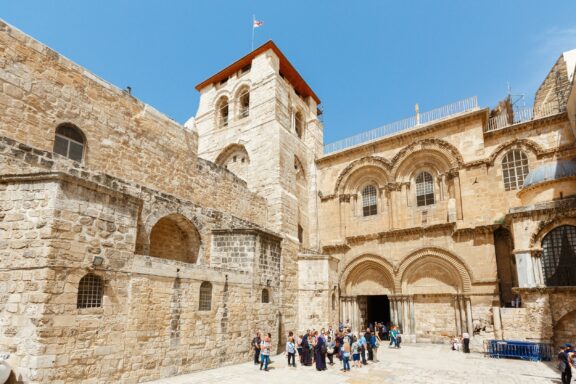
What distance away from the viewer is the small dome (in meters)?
13.2

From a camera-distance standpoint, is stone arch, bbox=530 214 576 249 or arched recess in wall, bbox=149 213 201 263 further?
stone arch, bbox=530 214 576 249

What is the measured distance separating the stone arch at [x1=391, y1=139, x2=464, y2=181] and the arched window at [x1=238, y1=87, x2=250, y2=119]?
8.79 m

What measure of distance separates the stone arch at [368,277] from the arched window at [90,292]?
12599mm

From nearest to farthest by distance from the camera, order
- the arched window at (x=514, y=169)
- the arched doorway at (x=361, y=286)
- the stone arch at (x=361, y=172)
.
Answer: the arched window at (x=514, y=169)
the arched doorway at (x=361, y=286)
the stone arch at (x=361, y=172)

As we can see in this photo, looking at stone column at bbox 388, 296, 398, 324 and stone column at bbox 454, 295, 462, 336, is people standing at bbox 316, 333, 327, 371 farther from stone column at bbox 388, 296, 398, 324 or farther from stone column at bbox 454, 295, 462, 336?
stone column at bbox 454, 295, 462, 336

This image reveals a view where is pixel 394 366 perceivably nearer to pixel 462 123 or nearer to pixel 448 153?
pixel 448 153

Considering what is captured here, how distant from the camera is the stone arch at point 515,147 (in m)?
15.3

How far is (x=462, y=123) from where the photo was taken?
54.7 feet

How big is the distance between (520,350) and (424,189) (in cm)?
764

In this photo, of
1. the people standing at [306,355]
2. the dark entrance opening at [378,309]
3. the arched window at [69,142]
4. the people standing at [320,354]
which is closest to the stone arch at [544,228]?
the people standing at [320,354]

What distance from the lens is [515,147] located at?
51.7 feet

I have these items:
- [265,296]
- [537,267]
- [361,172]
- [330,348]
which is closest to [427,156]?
[361,172]

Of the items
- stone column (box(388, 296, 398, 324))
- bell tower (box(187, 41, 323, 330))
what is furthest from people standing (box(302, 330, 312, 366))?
stone column (box(388, 296, 398, 324))

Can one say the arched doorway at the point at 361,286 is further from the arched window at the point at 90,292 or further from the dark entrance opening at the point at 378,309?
the arched window at the point at 90,292
